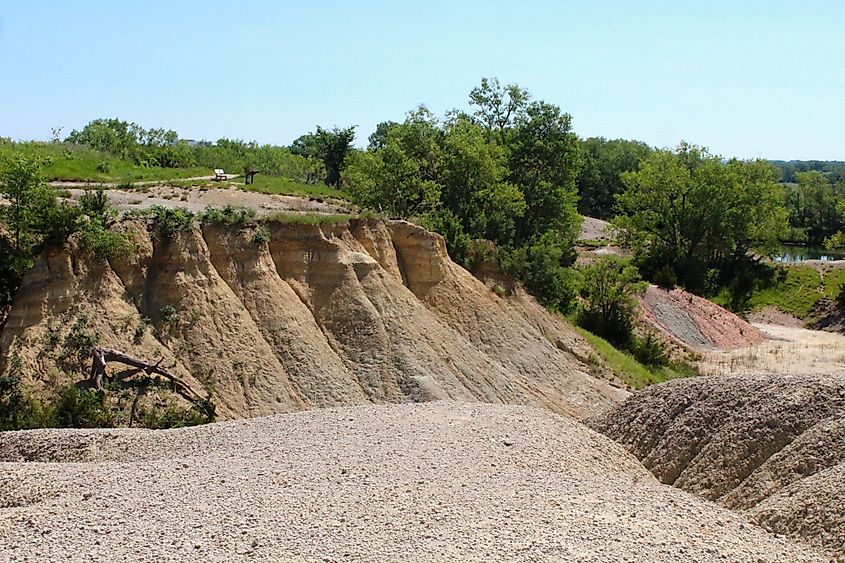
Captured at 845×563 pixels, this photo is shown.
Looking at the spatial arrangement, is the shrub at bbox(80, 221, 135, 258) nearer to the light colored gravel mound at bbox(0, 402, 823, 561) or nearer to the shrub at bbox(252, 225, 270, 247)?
the shrub at bbox(252, 225, 270, 247)

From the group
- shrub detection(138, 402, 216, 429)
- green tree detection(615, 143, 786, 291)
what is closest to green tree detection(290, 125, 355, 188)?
green tree detection(615, 143, 786, 291)

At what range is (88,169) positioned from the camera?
3841 cm

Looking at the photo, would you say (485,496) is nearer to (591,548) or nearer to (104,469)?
(591,548)

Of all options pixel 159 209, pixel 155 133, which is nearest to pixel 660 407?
pixel 159 209

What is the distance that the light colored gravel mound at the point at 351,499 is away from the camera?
481 inches

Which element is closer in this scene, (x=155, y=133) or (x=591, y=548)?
(x=591, y=548)

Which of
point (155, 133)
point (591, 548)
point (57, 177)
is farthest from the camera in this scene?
point (155, 133)

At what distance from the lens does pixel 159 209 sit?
2558 centimetres

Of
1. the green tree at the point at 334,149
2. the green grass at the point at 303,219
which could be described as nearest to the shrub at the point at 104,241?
the green grass at the point at 303,219

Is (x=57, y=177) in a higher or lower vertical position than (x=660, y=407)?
higher

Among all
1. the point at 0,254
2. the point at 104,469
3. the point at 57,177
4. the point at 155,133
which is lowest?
the point at 104,469

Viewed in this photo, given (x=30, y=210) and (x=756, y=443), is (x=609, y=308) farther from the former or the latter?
(x=30, y=210)

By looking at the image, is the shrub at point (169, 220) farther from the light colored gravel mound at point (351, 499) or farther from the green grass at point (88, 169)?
the green grass at point (88, 169)

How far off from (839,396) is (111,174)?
102 feet
